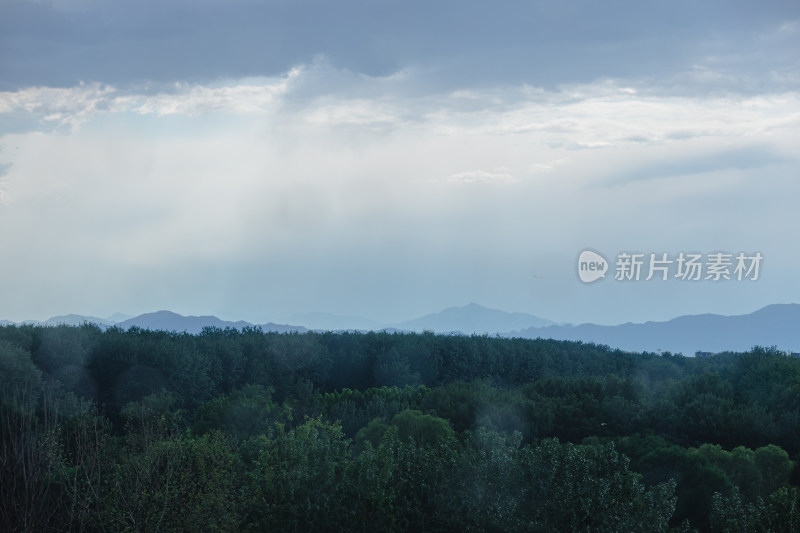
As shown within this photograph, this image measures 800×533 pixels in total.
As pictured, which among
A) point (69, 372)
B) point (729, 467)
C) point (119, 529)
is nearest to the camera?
point (119, 529)

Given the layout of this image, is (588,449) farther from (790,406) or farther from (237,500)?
(790,406)

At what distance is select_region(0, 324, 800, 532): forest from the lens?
22766 millimetres

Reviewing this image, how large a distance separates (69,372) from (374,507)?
130 ft

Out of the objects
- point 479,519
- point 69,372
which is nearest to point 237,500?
point 479,519

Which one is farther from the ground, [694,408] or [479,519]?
[694,408]

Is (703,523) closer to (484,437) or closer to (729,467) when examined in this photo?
(729,467)

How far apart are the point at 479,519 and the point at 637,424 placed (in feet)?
89.6

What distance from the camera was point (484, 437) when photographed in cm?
2572

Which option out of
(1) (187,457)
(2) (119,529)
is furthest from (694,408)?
(2) (119,529)

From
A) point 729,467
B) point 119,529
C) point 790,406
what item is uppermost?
point 790,406

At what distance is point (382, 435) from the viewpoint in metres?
38.4

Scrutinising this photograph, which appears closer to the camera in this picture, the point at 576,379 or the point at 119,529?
the point at 119,529

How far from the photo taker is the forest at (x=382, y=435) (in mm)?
22766

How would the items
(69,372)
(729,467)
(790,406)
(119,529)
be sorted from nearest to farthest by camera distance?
(119,529)
(729,467)
(790,406)
(69,372)
